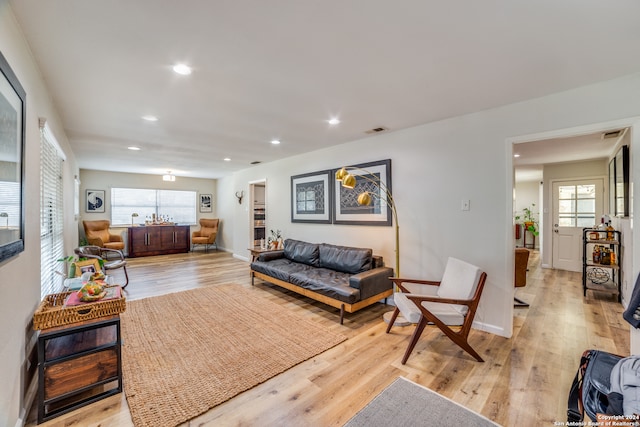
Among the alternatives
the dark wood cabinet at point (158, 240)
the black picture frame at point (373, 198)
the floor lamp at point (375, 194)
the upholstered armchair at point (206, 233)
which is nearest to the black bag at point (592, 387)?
the floor lamp at point (375, 194)

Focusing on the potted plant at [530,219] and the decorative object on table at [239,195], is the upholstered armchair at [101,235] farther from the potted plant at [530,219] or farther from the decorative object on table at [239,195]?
the potted plant at [530,219]

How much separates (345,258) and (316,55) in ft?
8.87

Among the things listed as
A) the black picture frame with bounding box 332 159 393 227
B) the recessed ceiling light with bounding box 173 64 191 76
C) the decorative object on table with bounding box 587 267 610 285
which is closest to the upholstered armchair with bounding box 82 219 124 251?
the black picture frame with bounding box 332 159 393 227

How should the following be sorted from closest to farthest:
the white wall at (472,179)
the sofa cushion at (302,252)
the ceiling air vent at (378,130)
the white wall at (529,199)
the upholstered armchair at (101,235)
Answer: the white wall at (472,179), the ceiling air vent at (378,130), the sofa cushion at (302,252), the upholstered armchair at (101,235), the white wall at (529,199)

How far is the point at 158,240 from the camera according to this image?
25.6 feet

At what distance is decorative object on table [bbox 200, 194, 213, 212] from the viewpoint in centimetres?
906

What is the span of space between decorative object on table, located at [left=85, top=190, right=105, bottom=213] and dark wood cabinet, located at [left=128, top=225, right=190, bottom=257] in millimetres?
1088

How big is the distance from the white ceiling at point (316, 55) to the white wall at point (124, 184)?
17.1 feet

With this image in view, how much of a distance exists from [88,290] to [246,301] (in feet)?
6.76

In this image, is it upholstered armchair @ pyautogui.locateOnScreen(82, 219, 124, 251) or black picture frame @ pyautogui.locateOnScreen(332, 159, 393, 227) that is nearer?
black picture frame @ pyautogui.locateOnScreen(332, 159, 393, 227)

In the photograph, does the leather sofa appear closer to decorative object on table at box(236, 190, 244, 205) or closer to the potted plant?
decorative object on table at box(236, 190, 244, 205)

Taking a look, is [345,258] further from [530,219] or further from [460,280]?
[530,219]

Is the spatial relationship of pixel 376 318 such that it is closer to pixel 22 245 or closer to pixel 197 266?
pixel 22 245

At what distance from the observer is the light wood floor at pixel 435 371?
68.8 inches
